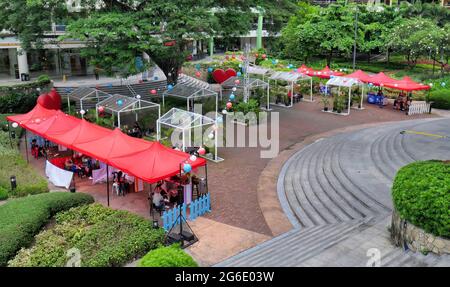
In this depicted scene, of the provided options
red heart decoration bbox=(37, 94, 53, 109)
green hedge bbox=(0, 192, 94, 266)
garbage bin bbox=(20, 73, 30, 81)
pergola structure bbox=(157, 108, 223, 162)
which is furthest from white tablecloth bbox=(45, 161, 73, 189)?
garbage bin bbox=(20, 73, 30, 81)

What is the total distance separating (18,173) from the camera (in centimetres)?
1997

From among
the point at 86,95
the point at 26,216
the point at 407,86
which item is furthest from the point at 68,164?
the point at 407,86

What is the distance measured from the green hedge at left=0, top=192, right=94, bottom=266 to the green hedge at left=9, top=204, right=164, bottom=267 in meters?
0.28

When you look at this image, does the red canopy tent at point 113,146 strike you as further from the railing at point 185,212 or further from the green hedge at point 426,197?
the green hedge at point 426,197

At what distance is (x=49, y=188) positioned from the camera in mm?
18797

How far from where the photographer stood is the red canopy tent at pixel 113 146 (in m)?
16.0

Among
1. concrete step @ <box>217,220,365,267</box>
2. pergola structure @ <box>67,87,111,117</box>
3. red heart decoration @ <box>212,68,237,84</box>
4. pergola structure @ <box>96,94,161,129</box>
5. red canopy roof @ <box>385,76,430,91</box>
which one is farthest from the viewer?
red heart decoration @ <box>212,68,237,84</box>

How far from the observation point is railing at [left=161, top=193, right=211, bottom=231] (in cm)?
1472

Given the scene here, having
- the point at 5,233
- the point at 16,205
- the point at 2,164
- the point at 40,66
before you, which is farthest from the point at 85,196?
the point at 40,66

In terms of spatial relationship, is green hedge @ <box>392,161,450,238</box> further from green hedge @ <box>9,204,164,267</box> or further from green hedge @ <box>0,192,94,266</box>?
green hedge @ <box>0,192,94,266</box>

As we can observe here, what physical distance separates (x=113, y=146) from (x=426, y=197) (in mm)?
11472

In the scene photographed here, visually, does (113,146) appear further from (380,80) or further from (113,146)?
(380,80)

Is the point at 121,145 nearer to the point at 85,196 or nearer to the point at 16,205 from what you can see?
the point at 85,196

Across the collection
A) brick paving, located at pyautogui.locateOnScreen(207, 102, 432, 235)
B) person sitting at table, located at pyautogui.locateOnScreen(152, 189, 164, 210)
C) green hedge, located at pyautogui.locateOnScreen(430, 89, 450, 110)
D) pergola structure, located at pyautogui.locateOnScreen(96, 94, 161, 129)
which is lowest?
brick paving, located at pyautogui.locateOnScreen(207, 102, 432, 235)
